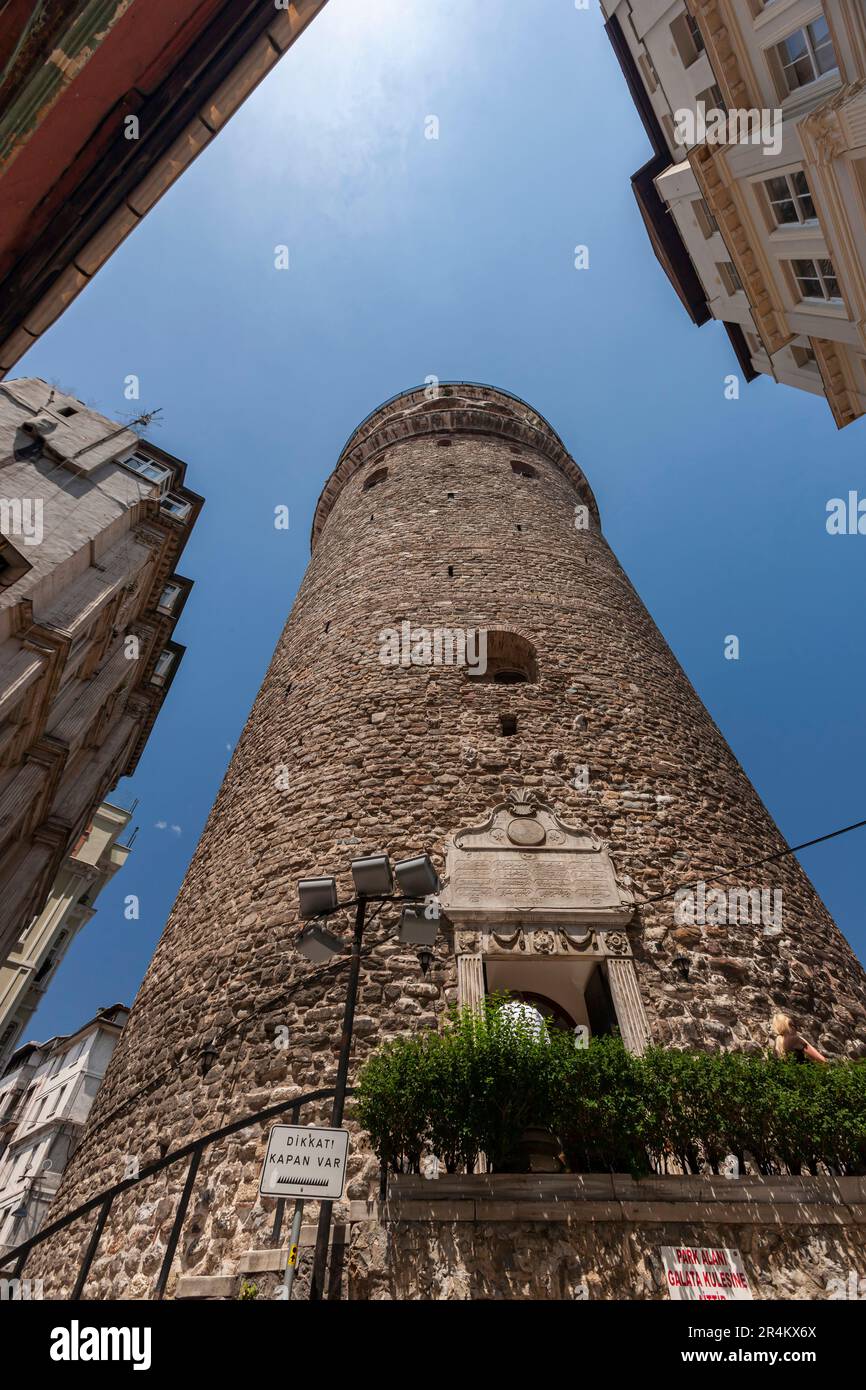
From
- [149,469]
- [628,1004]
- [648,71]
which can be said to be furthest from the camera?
[149,469]

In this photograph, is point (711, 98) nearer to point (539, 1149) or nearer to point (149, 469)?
point (149, 469)

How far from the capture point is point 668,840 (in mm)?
7133

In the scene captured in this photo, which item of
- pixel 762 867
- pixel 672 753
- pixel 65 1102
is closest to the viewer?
pixel 762 867

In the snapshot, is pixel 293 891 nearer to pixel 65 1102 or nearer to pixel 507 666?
pixel 507 666

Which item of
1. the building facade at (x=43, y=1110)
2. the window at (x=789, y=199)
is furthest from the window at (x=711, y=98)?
the building facade at (x=43, y=1110)

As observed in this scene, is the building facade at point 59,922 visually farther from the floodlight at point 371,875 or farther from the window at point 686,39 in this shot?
the window at point 686,39

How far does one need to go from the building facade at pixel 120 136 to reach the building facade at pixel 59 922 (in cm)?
1669

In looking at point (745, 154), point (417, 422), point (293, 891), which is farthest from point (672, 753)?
point (417, 422)

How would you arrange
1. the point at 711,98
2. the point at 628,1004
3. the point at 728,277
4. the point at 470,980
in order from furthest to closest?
the point at 728,277
the point at 711,98
the point at 470,980
the point at 628,1004

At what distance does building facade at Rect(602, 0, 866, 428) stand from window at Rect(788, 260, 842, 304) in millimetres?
23

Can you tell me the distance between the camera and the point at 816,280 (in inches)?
381

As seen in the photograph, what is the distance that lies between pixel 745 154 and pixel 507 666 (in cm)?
761

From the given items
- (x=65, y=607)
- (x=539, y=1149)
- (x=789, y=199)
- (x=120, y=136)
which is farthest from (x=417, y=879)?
(x=789, y=199)

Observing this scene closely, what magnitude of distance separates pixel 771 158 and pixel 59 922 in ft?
85.8
